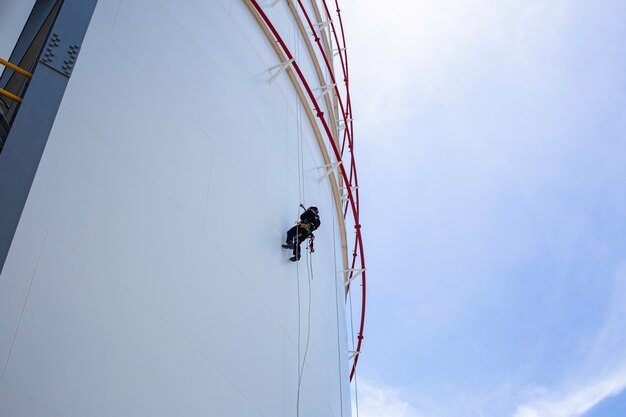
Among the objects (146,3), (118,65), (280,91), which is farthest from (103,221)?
(280,91)

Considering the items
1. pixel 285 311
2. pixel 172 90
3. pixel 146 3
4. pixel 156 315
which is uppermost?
pixel 146 3

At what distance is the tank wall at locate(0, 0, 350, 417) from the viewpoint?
3.99 metres

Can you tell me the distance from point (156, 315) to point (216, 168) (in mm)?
2211

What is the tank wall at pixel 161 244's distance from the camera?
399 centimetres

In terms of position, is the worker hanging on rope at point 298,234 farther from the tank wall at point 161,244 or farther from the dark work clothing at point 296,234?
the tank wall at point 161,244

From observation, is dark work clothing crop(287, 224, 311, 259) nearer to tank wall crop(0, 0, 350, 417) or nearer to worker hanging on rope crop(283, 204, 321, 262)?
worker hanging on rope crop(283, 204, 321, 262)

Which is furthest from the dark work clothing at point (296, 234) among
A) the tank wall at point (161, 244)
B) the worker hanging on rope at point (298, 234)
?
the tank wall at point (161, 244)

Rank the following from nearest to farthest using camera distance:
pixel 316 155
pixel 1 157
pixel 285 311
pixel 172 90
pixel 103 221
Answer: pixel 1 157, pixel 103 221, pixel 172 90, pixel 285 311, pixel 316 155

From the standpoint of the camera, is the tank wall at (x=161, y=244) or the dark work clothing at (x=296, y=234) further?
the dark work clothing at (x=296, y=234)

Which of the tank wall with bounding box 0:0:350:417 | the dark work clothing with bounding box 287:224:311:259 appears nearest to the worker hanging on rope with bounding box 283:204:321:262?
the dark work clothing with bounding box 287:224:311:259

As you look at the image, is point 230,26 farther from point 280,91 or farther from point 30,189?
point 30,189

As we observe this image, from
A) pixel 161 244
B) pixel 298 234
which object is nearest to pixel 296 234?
pixel 298 234

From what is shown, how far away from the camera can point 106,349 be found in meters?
4.27

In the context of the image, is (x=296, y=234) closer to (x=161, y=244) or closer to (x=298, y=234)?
(x=298, y=234)
